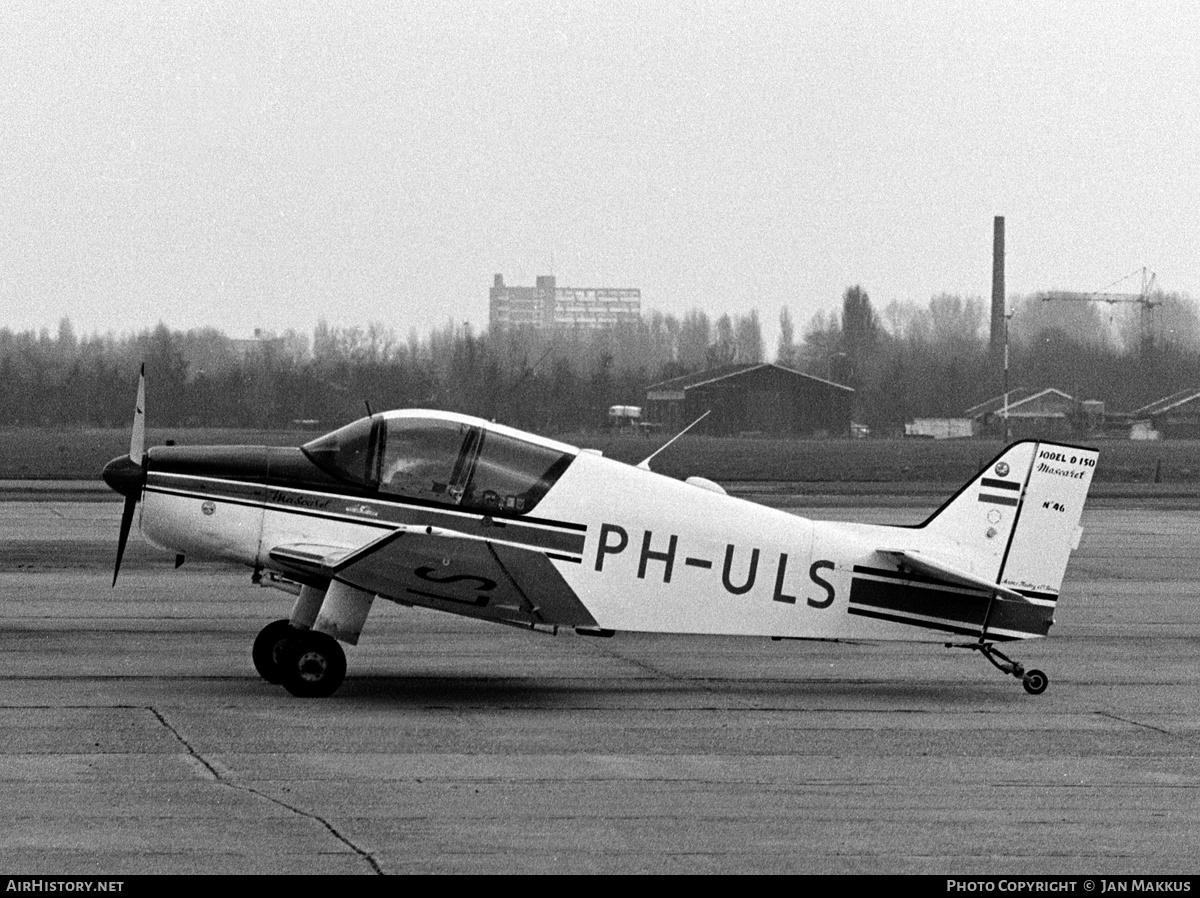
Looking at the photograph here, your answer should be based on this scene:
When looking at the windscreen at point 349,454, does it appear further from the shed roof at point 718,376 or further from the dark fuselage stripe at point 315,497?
the shed roof at point 718,376

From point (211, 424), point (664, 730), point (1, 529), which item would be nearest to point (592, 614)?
point (664, 730)

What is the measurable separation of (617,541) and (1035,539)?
10.6 ft

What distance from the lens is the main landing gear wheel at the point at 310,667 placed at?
12.4 metres

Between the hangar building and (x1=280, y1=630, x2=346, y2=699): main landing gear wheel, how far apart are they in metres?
81.4

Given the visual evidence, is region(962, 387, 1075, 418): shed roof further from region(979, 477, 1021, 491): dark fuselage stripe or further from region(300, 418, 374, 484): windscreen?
region(300, 418, 374, 484): windscreen

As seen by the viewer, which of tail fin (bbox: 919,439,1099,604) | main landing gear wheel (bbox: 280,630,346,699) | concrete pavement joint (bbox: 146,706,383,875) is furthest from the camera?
tail fin (bbox: 919,439,1099,604)

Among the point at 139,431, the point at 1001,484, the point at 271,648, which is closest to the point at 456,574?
the point at 271,648

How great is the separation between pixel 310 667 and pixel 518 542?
175cm

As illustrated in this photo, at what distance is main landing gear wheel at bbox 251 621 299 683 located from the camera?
12680mm

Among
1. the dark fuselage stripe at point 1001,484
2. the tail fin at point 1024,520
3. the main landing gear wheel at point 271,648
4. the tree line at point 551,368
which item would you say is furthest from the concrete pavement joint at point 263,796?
the tree line at point 551,368

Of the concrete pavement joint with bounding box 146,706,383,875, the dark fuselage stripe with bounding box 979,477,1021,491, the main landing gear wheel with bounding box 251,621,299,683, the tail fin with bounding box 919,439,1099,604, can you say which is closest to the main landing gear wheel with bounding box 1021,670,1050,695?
the tail fin with bounding box 919,439,1099,604

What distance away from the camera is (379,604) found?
18.6 meters

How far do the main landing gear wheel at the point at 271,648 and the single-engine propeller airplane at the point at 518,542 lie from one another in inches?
0.9

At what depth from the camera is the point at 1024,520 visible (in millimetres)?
13219
